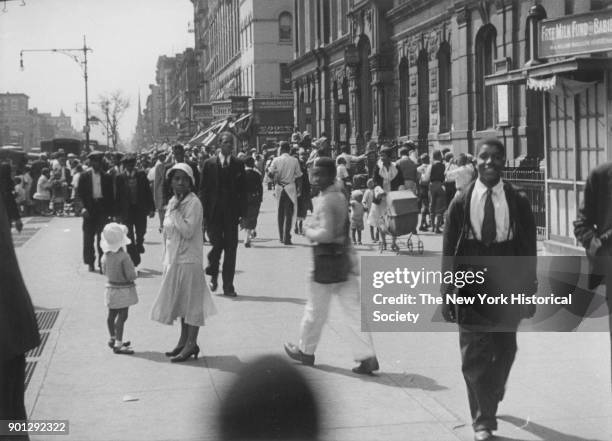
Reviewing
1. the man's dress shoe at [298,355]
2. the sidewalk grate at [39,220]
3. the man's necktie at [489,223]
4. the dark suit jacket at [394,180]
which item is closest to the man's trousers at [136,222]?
the dark suit jacket at [394,180]

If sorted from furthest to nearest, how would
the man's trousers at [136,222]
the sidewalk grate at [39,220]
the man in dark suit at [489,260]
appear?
the sidewalk grate at [39,220], the man's trousers at [136,222], the man in dark suit at [489,260]

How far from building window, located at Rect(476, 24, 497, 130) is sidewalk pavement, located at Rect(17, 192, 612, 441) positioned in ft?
46.2

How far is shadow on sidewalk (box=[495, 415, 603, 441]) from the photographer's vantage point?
601cm

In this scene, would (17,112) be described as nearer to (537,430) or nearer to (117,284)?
(117,284)

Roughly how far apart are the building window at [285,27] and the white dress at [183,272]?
193 feet

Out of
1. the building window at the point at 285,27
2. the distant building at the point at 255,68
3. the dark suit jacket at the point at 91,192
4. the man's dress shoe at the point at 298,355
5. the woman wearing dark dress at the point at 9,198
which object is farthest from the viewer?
the building window at the point at 285,27

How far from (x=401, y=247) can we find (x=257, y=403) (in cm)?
1100

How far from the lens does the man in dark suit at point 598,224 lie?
6453 millimetres

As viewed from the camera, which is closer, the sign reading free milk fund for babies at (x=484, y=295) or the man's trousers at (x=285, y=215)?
the sign reading free milk fund for babies at (x=484, y=295)

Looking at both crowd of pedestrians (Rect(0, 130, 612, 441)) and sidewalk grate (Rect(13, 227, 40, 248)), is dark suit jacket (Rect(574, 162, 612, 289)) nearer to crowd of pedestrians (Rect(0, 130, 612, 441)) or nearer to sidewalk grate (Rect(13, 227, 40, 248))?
crowd of pedestrians (Rect(0, 130, 612, 441))

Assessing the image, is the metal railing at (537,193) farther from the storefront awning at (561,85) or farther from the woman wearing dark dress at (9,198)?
the woman wearing dark dress at (9,198)

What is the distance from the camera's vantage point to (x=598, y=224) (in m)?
6.57

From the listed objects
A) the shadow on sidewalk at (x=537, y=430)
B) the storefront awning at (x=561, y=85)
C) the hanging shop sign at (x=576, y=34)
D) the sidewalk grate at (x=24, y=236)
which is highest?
the hanging shop sign at (x=576, y=34)

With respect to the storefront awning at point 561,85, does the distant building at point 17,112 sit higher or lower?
higher
